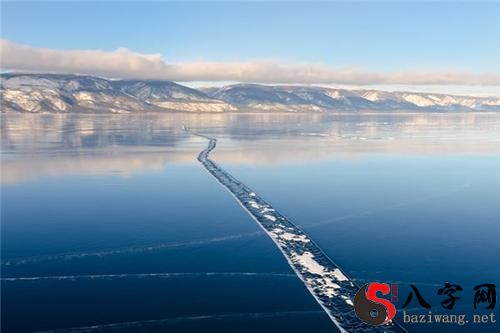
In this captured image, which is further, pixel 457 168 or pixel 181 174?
pixel 457 168

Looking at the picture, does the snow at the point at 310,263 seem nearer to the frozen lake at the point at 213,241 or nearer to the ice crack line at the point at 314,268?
the ice crack line at the point at 314,268

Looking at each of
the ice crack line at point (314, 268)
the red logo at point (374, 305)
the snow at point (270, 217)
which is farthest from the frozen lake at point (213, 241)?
the snow at point (270, 217)

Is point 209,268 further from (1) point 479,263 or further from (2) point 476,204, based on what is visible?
(2) point 476,204

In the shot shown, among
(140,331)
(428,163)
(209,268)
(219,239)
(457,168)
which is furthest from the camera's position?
(428,163)

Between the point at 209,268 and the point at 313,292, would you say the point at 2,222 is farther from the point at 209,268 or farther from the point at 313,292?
the point at 313,292

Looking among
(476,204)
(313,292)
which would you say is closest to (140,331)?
(313,292)

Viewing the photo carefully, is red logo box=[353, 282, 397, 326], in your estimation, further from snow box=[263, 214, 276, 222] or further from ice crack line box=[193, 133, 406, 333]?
snow box=[263, 214, 276, 222]

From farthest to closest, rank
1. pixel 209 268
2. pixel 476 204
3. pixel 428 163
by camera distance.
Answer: pixel 428 163
pixel 476 204
pixel 209 268

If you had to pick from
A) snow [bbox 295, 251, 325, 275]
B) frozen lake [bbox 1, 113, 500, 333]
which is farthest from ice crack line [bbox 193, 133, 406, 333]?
frozen lake [bbox 1, 113, 500, 333]
